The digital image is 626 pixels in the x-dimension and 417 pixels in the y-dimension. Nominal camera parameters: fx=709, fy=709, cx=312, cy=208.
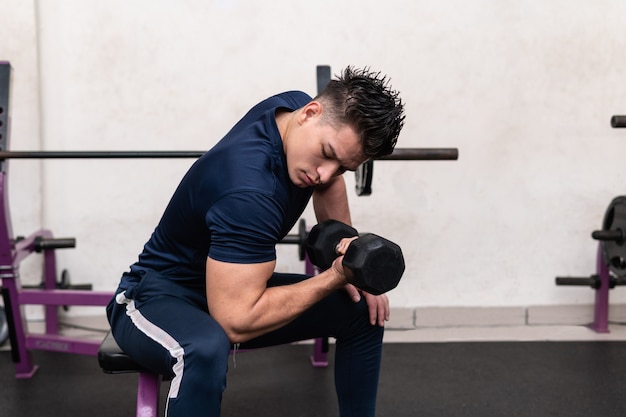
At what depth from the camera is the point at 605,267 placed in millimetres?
3068

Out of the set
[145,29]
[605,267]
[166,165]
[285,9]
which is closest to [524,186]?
Result: [605,267]

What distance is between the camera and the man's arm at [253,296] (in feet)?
4.72

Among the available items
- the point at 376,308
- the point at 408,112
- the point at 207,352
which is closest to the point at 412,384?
the point at 376,308

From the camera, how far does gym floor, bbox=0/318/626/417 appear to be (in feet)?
7.95

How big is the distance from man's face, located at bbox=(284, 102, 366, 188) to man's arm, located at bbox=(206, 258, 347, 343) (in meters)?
0.20

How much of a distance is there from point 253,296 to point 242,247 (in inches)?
4.4

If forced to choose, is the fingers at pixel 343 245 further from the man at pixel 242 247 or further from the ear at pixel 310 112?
the ear at pixel 310 112

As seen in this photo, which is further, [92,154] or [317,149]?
[92,154]

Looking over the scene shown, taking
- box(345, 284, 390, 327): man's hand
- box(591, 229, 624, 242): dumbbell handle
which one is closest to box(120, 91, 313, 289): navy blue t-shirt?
box(345, 284, 390, 327): man's hand

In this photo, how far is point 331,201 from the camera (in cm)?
192

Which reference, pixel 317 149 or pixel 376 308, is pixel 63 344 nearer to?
pixel 376 308

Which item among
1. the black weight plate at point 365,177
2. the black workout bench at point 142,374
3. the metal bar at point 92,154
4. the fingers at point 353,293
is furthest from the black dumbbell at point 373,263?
the metal bar at point 92,154

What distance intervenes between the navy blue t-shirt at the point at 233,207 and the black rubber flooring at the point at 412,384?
900 millimetres

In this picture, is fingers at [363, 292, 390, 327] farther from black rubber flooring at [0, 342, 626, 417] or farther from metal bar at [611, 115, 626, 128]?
metal bar at [611, 115, 626, 128]
